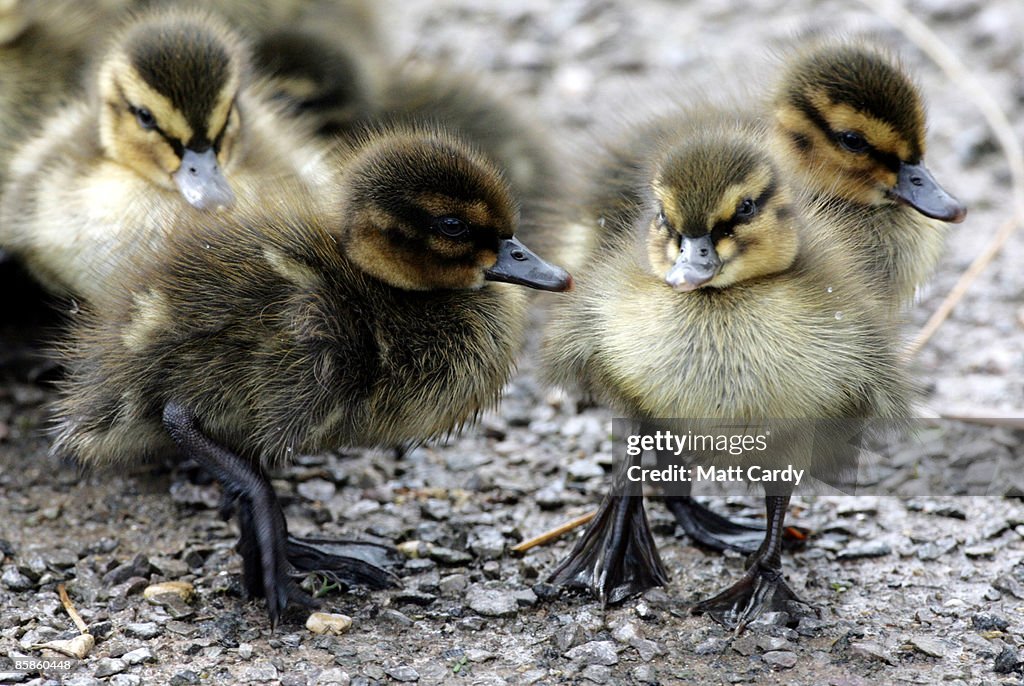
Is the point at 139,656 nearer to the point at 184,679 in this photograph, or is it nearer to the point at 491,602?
the point at 184,679

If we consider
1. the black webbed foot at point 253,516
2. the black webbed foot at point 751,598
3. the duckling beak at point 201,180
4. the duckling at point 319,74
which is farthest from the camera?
the duckling at point 319,74

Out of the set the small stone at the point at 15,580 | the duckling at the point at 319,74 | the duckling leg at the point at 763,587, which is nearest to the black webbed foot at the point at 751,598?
the duckling leg at the point at 763,587

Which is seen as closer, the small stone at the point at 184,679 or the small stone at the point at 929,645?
the small stone at the point at 184,679

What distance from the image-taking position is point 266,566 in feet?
9.79

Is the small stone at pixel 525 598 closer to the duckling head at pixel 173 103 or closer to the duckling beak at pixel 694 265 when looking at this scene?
the duckling beak at pixel 694 265

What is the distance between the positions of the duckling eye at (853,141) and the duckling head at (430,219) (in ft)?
2.69

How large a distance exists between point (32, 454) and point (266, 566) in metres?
1.08

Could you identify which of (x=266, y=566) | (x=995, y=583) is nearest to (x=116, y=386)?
(x=266, y=566)

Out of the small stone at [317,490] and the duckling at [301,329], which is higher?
the duckling at [301,329]

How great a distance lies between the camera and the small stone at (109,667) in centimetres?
275

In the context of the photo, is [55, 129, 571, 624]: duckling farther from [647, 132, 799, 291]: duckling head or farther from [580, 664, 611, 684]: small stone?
[580, 664, 611, 684]: small stone

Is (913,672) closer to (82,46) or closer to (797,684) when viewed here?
(797,684)

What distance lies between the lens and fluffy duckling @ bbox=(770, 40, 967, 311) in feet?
10.6

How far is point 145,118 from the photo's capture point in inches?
143
